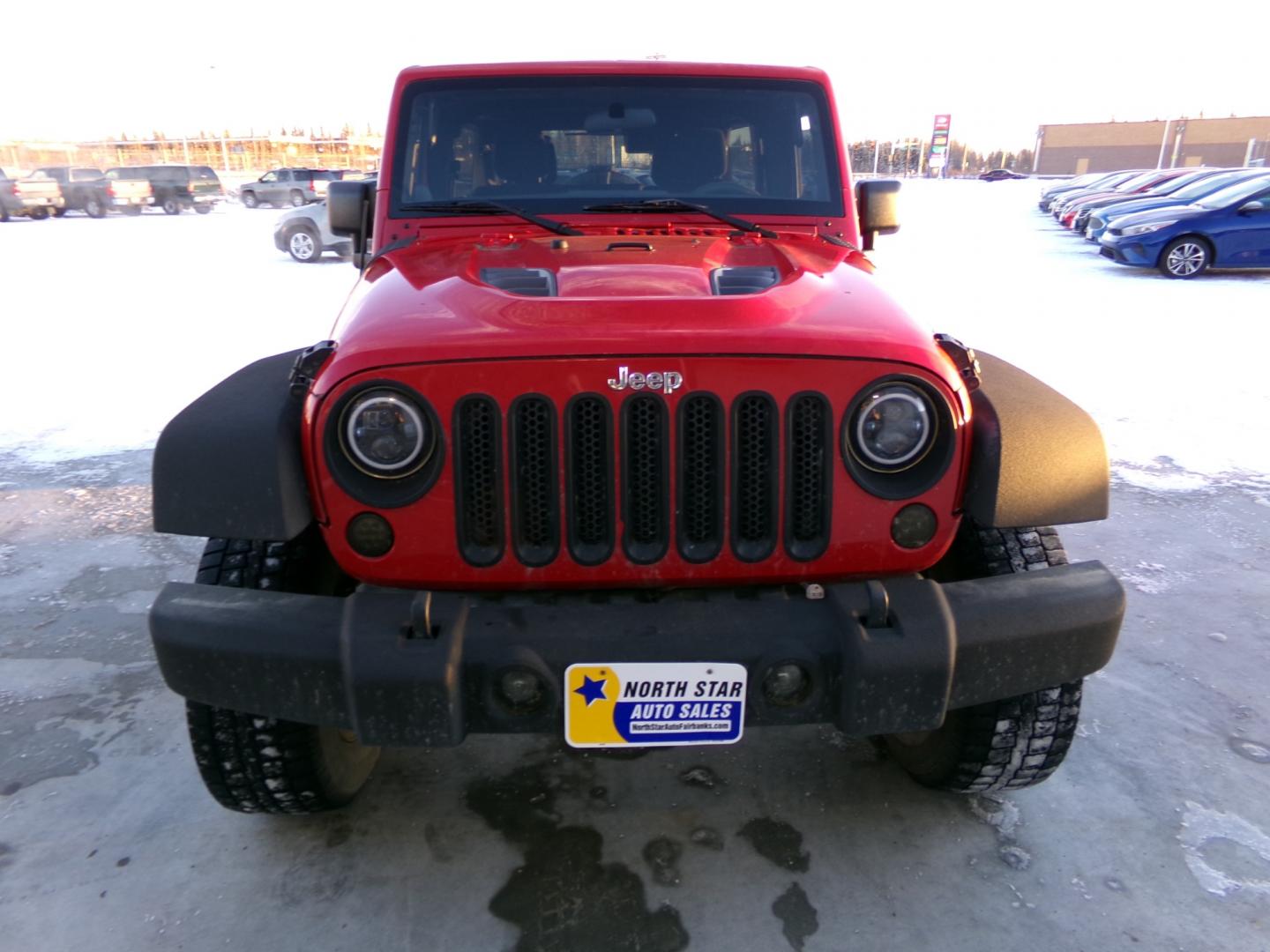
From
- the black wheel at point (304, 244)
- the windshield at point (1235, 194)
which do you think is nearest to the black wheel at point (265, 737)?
the windshield at point (1235, 194)

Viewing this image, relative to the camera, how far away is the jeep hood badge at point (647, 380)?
6.48ft

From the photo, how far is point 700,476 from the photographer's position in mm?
2064

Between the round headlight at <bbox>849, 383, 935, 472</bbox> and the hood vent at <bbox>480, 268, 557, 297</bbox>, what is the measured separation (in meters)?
0.80

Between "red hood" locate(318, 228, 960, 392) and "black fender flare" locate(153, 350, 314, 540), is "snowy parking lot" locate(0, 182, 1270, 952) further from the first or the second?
"black fender flare" locate(153, 350, 314, 540)

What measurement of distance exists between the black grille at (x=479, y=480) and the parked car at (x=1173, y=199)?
15027 mm

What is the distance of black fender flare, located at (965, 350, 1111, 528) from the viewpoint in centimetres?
206

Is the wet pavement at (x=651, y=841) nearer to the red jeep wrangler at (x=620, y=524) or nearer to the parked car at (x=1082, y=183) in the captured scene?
the red jeep wrangler at (x=620, y=524)

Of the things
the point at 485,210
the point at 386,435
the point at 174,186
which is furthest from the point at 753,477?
the point at 174,186

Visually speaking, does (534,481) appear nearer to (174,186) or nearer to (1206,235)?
(1206,235)

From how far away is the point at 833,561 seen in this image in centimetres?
213

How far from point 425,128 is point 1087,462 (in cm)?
246

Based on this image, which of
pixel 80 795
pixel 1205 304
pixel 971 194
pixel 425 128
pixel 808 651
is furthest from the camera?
pixel 971 194

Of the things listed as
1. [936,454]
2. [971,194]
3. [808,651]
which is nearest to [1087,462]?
[936,454]

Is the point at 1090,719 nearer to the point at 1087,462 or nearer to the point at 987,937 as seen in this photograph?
the point at 987,937
